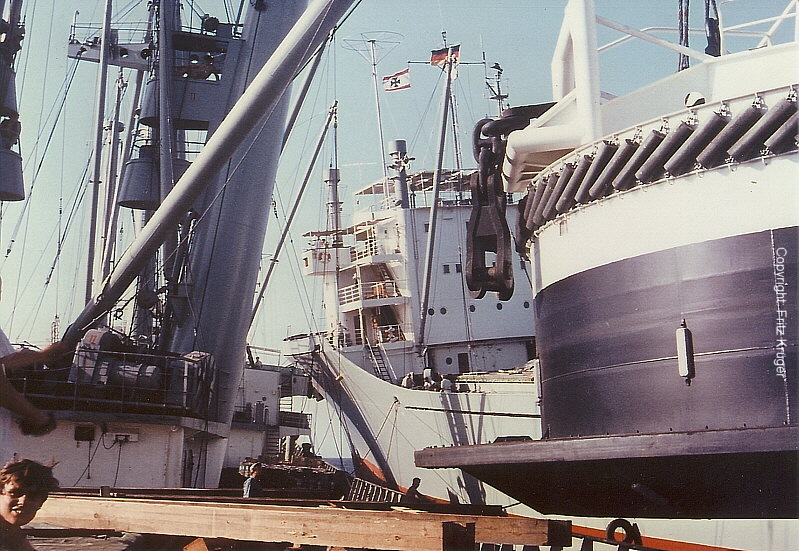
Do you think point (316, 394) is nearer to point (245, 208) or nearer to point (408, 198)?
point (408, 198)

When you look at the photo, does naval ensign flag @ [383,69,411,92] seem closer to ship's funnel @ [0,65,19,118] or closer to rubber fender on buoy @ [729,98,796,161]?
ship's funnel @ [0,65,19,118]

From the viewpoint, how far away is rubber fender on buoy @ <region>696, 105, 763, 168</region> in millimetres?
8906

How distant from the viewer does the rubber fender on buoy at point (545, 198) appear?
11492 millimetres

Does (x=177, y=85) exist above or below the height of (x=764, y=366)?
above

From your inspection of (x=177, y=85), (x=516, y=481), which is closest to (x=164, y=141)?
(x=177, y=85)

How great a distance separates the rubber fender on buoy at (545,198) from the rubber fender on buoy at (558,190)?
0.11m

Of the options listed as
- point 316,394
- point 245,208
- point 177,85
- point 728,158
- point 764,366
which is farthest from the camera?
point 316,394

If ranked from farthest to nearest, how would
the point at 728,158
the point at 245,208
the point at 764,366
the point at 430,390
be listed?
the point at 430,390, the point at 245,208, the point at 728,158, the point at 764,366

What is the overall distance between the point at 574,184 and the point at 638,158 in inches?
43.8

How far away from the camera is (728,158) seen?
9086mm

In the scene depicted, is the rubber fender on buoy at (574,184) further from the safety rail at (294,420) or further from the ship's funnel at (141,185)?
the safety rail at (294,420)

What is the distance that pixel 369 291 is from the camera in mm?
38281

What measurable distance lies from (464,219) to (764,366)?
29105 millimetres

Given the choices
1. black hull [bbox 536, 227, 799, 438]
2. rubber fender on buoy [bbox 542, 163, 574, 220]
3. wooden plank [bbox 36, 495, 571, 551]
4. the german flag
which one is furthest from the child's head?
the german flag
